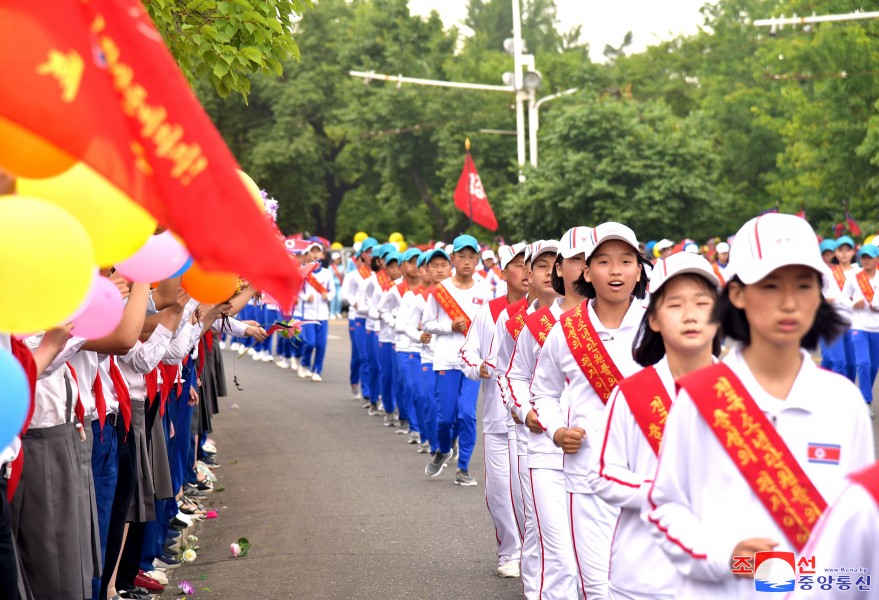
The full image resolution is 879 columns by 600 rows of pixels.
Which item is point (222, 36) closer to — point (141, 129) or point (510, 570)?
point (510, 570)

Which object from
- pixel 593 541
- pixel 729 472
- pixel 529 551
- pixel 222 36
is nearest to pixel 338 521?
pixel 529 551

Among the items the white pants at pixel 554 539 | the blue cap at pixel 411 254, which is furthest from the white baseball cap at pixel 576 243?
the blue cap at pixel 411 254

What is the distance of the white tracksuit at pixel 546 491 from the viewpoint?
23.7ft

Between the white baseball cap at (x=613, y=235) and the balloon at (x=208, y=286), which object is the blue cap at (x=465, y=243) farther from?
the balloon at (x=208, y=286)

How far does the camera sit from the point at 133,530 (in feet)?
26.9

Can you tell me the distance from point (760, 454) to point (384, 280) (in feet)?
51.5

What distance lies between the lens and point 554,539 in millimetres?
7312

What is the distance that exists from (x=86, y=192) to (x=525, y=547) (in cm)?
517

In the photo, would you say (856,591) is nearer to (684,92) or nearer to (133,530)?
(133,530)

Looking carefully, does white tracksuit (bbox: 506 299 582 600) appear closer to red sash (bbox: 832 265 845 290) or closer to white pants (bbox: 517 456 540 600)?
white pants (bbox: 517 456 540 600)

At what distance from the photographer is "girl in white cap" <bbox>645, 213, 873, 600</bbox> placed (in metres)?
3.70

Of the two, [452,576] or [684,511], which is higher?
[684,511]

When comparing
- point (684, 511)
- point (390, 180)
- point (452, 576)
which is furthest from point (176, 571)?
point (390, 180)

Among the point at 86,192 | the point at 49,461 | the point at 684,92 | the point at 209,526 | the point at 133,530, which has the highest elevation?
the point at 684,92
